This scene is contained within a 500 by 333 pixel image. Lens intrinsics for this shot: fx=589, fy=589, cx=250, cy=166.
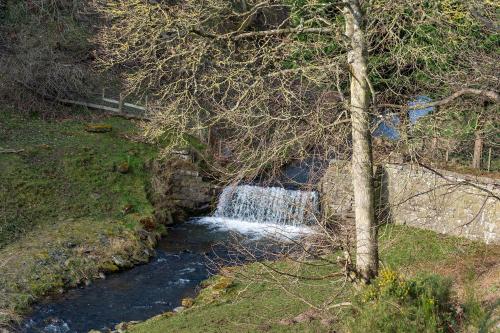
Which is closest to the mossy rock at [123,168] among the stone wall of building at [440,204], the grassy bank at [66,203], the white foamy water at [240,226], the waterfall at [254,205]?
the grassy bank at [66,203]

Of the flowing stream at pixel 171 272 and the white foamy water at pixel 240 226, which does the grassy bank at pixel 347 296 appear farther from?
the white foamy water at pixel 240 226

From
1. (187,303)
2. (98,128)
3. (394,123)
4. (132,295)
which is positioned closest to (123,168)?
(98,128)

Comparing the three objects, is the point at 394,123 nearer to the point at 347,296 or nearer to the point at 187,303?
the point at 347,296

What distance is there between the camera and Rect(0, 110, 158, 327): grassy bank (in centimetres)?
1496

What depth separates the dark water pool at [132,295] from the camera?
12922 millimetres

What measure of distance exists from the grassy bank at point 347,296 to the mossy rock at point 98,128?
32.9 ft

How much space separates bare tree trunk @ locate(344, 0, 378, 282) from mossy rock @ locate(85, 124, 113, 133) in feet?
50.4

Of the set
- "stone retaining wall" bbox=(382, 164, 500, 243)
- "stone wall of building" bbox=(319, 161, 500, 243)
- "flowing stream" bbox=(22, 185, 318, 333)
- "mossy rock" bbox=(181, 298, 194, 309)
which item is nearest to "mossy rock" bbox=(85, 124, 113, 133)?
"flowing stream" bbox=(22, 185, 318, 333)

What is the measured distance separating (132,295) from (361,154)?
786 cm

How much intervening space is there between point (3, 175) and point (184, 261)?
653 centimetres

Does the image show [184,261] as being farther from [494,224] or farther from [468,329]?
[468,329]

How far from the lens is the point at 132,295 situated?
1448cm

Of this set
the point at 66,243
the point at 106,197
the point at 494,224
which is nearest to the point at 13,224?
the point at 66,243

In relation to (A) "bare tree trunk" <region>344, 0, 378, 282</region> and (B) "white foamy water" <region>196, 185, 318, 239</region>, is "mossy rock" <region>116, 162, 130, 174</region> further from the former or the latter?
(A) "bare tree trunk" <region>344, 0, 378, 282</region>
